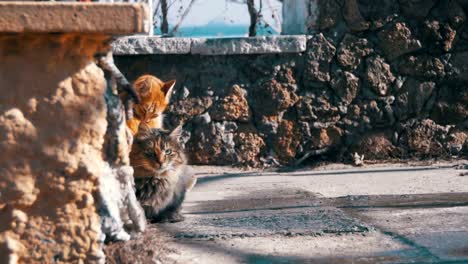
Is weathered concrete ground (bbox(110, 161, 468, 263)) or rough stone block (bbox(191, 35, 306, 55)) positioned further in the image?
rough stone block (bbox(191, 35, 306, 55))

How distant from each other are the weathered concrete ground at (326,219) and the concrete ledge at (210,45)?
1.03m

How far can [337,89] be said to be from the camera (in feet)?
23.4

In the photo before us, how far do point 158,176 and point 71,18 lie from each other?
1.89 meters

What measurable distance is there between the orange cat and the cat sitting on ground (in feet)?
2.54

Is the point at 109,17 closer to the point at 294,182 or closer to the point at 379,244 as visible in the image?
the point at 379,244

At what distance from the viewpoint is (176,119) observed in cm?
707

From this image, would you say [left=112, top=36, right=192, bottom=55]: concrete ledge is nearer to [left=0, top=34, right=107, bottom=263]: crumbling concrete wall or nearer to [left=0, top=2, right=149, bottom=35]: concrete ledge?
[left=0, top=34, right=107, bottom=263]: crumbling concrete wall

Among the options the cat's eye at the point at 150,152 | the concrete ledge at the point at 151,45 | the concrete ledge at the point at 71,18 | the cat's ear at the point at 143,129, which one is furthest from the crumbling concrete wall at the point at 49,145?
the concrete ledge at the point at 151,45

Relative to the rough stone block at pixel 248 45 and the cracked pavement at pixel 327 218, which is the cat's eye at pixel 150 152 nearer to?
the cracked pavement at pixel 327 218

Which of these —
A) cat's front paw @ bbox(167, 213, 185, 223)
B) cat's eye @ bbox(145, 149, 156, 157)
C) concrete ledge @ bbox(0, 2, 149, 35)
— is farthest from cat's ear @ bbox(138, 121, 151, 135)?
concrete ledge @ bbox(0, 2, 149, 35)

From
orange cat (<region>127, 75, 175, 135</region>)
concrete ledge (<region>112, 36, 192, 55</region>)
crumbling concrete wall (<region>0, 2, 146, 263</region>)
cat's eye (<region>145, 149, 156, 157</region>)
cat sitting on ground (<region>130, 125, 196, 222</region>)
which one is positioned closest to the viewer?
crumbling concrete wall (<region>0, 2, 146, 263</region>)

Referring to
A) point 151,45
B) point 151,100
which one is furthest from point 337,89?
point 151,100

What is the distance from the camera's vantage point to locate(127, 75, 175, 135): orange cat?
5.71m

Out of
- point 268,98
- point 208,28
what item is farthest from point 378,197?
point 208,28
